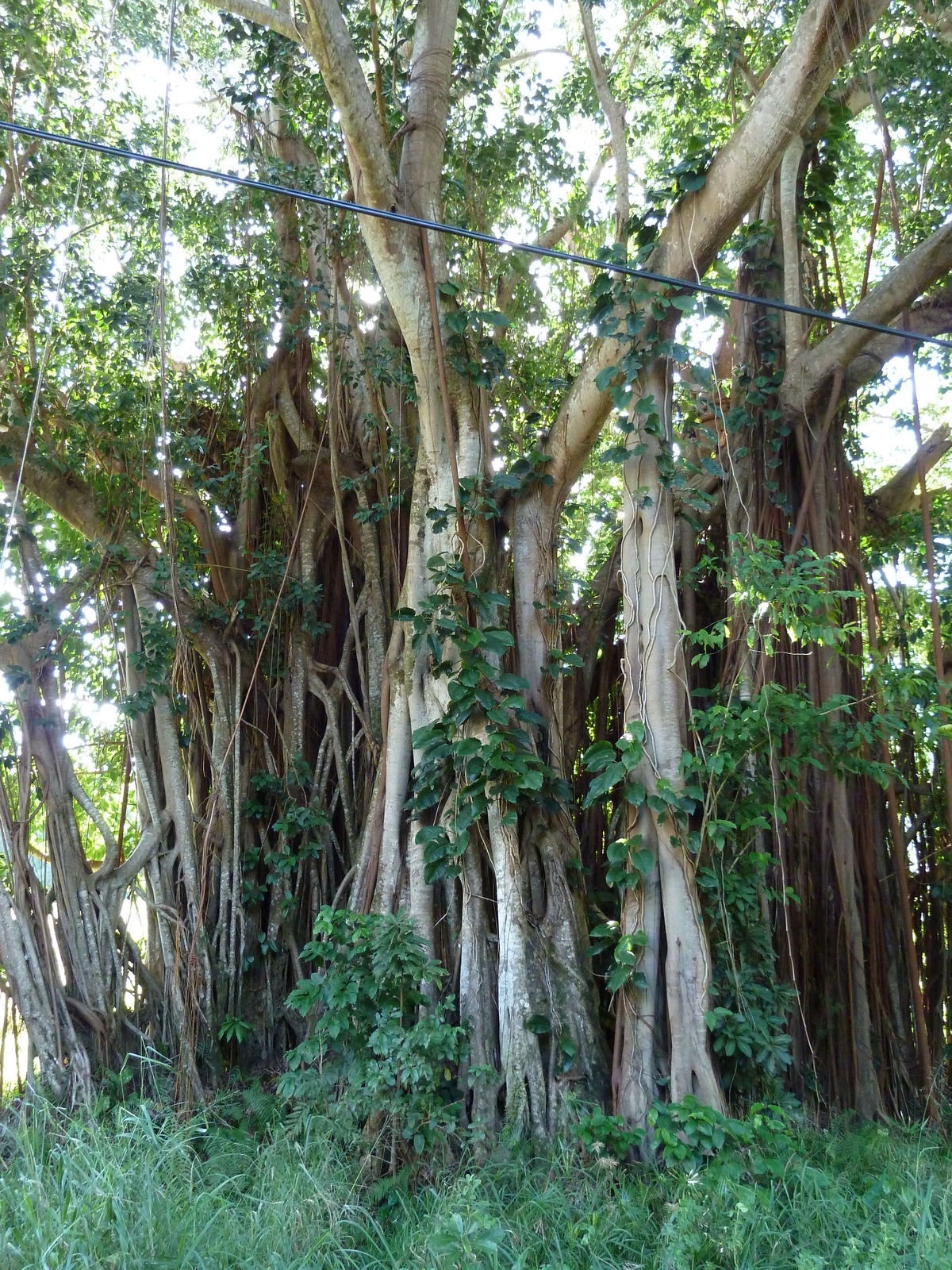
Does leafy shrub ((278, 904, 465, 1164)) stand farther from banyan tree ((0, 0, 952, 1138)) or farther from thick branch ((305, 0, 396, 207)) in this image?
thick branch ((305, 0, 396, 207))

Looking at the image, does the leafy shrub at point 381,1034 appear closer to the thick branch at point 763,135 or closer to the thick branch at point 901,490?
the thick branch at point 763,135

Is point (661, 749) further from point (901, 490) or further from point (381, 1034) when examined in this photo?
point (901, 490)

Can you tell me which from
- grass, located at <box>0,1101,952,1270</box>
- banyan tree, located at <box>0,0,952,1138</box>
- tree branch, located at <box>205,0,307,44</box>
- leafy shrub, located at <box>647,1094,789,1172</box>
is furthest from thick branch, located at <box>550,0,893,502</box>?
grass, located at <box>0,1101,952,1270</box>

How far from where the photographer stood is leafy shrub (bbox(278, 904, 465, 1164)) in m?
3.54

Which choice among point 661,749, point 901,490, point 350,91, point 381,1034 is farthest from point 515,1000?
point 901,490

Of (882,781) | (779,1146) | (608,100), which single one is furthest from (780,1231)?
(608,100)

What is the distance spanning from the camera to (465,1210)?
3035 millimetres

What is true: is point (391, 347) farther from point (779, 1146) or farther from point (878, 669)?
point (779, 1146)

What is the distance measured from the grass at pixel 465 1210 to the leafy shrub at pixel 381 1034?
196mm

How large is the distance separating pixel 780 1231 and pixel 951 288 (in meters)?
4.40

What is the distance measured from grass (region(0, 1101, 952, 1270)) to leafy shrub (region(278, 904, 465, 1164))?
7.7 inches

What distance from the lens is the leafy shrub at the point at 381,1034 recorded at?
354 cm

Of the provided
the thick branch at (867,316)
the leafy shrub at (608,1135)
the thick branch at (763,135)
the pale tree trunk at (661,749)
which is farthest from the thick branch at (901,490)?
the leafy shrub at (608,1135)

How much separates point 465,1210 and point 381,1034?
29.1 inches
